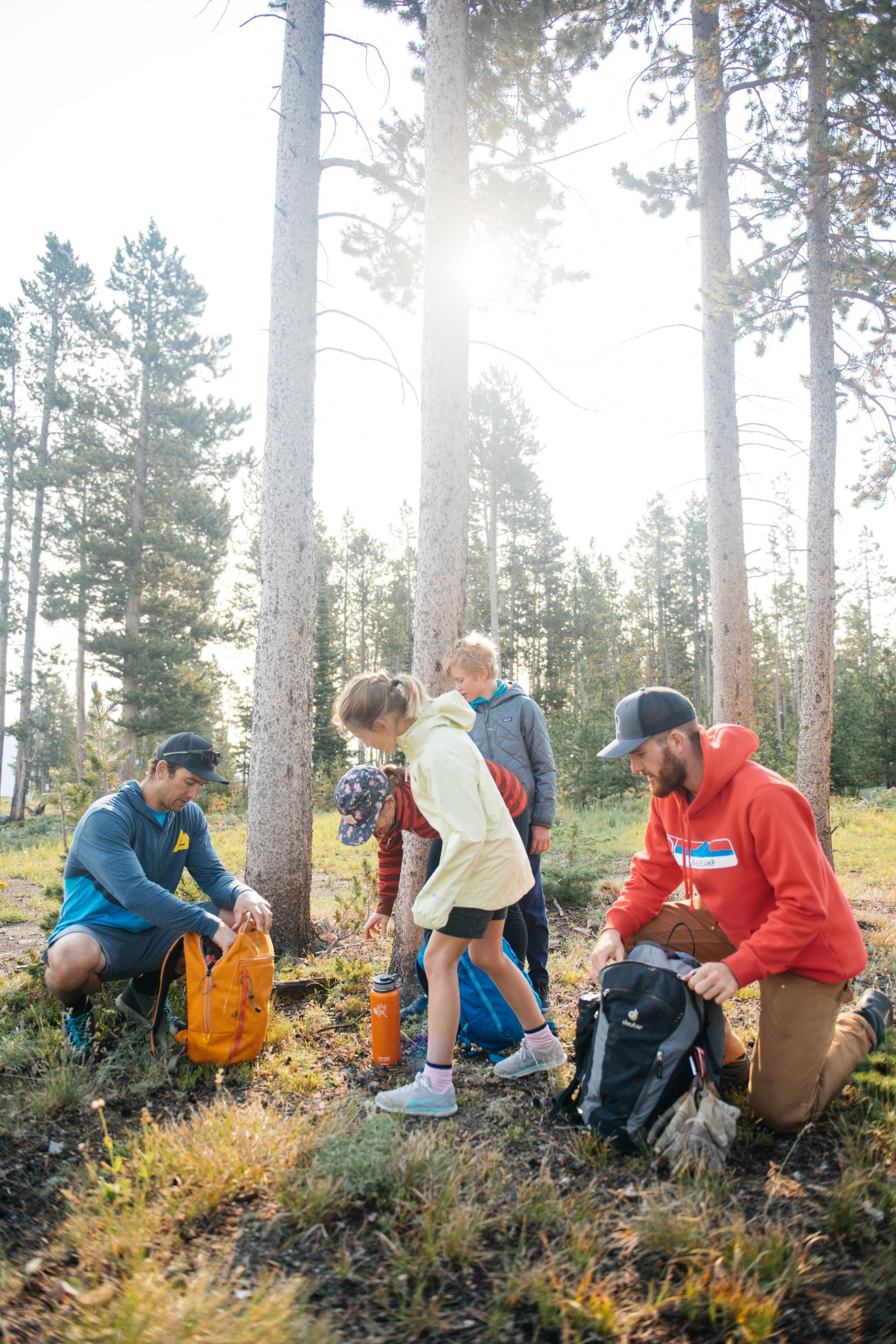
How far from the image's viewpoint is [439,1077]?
10.1 feet

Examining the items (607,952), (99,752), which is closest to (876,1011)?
(607,952)

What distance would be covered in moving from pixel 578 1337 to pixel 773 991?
162 centimetres

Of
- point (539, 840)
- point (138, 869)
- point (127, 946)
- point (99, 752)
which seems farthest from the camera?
point (99, 752)

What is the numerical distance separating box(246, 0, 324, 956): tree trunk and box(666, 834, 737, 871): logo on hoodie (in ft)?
9.28

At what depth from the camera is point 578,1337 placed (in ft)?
5.93

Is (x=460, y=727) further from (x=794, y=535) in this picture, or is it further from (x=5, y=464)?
(x=5, y=464)

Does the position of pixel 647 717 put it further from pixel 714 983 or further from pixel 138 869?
pixel 138 869

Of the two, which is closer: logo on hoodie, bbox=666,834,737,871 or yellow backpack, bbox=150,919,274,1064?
logo on hoodie, bbox=666,834,737,871

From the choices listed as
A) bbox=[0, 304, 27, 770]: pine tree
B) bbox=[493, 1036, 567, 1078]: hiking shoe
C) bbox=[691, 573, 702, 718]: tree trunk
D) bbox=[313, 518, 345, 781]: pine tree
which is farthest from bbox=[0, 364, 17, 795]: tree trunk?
bbox=[691, 573, 702, 718]: tree trunk

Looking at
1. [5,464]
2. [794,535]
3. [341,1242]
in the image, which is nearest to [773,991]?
[341,1242]

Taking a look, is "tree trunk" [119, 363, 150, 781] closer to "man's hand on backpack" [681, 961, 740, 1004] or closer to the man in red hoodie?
the man in red hoodie

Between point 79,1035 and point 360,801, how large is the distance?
75.3 inches

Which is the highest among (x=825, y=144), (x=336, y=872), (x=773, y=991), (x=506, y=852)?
(x=825, y=144)

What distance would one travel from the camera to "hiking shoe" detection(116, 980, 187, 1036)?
3.89 meters
